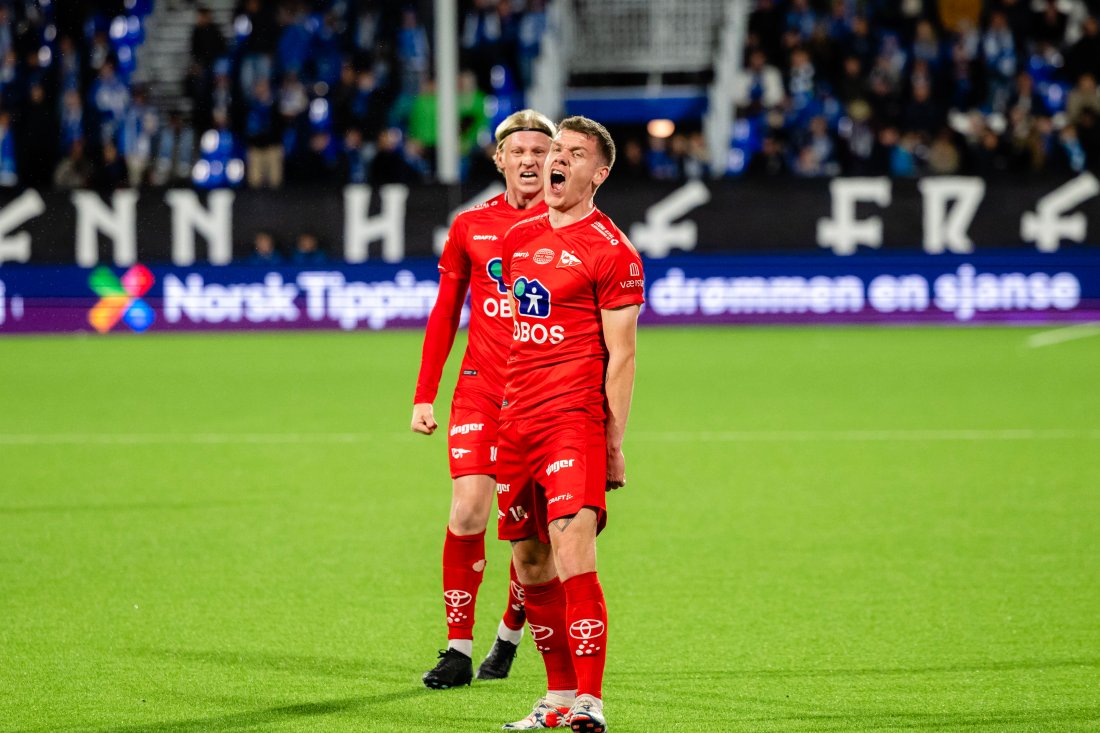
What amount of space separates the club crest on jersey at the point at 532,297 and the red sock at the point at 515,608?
3.84ft

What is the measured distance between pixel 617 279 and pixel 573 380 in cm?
36

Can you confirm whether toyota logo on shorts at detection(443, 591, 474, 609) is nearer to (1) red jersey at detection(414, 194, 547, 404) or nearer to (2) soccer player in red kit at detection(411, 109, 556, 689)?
(2) soccer player in red kit at detection(411, 109, 556, 689)

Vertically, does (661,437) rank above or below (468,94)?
below

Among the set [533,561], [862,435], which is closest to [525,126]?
[533,561]

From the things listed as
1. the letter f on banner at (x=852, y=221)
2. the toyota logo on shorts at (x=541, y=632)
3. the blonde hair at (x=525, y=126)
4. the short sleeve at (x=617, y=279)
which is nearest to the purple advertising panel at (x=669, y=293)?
the letter f on banner at (x=852, y=221)

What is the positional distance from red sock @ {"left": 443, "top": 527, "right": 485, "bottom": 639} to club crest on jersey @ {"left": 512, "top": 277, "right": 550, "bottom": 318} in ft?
3.57

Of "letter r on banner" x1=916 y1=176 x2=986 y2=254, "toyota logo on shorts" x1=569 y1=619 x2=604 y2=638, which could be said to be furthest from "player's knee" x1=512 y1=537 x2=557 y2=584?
"letter r on banner" x1=916 y1=176 x2=986 y2=254

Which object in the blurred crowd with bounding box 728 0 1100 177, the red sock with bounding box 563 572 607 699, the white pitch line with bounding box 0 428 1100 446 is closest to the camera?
the red sock with bounding box 563 572 607 699

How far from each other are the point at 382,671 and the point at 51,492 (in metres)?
4.77

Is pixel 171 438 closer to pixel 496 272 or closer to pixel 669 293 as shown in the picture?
pixel 496 272

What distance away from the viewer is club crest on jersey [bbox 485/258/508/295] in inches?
243

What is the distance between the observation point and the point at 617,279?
5.25 meters

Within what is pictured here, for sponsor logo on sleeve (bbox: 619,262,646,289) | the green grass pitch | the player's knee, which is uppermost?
sponsor logo on sleeve (bbox: 619,262,646,289)

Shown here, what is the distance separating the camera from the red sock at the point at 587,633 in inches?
204
